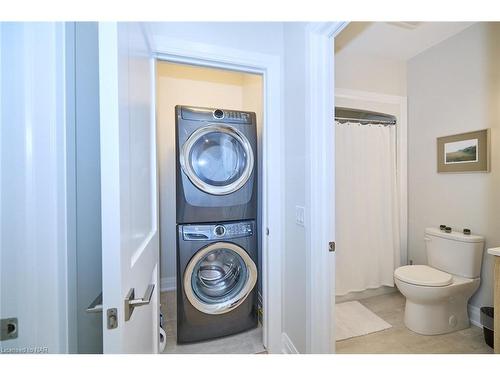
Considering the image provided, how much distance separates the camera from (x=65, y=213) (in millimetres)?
739

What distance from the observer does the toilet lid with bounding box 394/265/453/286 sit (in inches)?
67.1

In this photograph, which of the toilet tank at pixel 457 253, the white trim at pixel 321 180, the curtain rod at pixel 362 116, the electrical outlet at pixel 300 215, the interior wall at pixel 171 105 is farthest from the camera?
the interior wall at pixel 171 105

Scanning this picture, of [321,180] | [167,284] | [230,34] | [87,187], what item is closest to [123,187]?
[87,187]

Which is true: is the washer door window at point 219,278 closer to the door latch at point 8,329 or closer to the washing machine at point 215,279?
the washing machine at point 215,279

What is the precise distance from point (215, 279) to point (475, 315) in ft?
7.15

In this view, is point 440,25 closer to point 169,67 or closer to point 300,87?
point 300,87

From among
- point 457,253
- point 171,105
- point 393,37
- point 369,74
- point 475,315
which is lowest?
point 475,315

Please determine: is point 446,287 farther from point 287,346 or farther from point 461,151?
point 287,346

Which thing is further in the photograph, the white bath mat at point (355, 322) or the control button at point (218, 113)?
the white bath mat at point (355, 322)

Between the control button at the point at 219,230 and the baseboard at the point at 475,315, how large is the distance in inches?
85.9

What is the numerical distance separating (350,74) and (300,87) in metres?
1.27

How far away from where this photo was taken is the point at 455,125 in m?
2.01

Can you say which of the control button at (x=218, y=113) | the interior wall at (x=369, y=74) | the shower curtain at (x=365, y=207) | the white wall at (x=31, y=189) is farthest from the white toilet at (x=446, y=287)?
the white wall at (x=31, y=189)

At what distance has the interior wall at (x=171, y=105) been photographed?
2.59 metres
